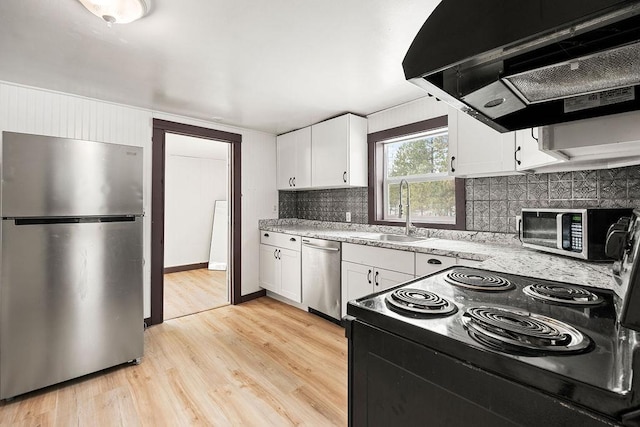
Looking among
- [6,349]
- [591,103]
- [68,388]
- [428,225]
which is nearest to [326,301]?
[428,225]

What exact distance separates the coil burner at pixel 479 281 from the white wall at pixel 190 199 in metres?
4.58

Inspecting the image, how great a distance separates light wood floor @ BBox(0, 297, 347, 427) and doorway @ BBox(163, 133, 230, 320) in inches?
81.1

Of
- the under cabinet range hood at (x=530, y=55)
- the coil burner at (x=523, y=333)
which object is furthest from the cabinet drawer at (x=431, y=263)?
the coil burner at (x=523, y=333)

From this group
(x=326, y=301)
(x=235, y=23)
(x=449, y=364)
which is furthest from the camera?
(x=326, y=301)

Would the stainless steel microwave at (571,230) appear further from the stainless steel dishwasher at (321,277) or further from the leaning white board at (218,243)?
the leaning white board at (218,243)

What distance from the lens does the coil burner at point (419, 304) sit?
0.81 metres

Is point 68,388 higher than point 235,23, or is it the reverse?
point 235,23

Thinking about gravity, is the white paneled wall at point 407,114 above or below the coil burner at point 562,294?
above

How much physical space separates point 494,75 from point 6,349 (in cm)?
300

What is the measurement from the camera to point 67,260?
2.04 m

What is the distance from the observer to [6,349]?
1.86 meters

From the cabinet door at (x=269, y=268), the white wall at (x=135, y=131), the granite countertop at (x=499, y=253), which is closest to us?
the granite countertop at (x=499, y=253)

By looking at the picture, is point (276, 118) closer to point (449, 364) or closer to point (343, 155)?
point (343, 155)

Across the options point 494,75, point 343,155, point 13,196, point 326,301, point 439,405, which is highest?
point 343,155
